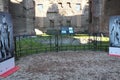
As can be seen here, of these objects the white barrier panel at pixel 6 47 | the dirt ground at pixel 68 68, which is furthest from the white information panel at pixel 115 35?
the white barrier panel at pixel 6 47

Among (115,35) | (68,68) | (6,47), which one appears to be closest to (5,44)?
(6,47)

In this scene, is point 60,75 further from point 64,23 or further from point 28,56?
point 64,23

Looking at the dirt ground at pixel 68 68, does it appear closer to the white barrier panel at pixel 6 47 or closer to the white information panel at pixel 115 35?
the white barrier panel at pixel 6 47

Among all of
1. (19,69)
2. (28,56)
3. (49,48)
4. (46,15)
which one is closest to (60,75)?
(19,69)

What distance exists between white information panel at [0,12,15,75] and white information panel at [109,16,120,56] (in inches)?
208

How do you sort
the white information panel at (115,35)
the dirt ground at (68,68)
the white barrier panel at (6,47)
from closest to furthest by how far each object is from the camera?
the dirt ground at (68,68)
the white barrier panel at (6,47)
the white information panel at (115,35)

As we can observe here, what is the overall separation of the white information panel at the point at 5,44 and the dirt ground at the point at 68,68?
46 cm

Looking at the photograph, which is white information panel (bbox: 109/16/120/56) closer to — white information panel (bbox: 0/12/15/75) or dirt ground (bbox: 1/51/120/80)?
dirt ground (bbox: 1/51/120/80)

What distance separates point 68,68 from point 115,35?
3.70 meters

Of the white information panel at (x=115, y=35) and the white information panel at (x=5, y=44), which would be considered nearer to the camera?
the white information panel at (x=5, y=44)

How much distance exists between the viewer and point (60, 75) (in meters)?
7.57

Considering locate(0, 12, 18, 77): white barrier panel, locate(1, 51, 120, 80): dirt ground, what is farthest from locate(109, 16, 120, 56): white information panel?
locate(0, 12, 18, 77): white barrier panel

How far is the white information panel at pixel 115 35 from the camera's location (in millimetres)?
10781

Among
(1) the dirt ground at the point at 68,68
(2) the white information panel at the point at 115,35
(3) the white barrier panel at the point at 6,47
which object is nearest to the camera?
(1) the dirt ground at the point at 68,68
